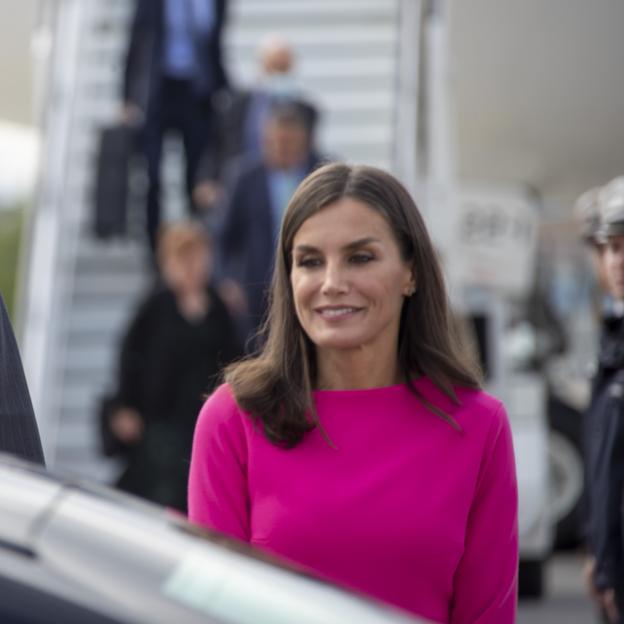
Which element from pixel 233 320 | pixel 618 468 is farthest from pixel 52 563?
pixel 233 320

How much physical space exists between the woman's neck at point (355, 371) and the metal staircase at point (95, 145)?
6147mm

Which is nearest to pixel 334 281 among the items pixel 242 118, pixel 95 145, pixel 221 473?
pixel 221 473

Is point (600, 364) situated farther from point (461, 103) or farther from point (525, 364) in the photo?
point (461, 103)

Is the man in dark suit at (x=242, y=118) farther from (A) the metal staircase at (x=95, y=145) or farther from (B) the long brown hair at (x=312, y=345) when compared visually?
(B) the long brown hair at (x=312, y=345)

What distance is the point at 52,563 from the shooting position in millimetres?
1973

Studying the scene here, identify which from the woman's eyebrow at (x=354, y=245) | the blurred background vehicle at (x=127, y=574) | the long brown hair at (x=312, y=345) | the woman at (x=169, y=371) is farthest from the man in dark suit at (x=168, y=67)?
the blurred background vehicle at (x=127, y=574)

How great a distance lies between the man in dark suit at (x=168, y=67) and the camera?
371 inches

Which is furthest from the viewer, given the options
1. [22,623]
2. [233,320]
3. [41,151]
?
[41,151]

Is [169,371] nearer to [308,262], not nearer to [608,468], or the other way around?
[608,468]

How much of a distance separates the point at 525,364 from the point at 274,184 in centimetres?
318

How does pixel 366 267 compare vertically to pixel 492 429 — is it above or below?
above

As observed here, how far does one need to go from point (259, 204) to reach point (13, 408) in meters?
5.57

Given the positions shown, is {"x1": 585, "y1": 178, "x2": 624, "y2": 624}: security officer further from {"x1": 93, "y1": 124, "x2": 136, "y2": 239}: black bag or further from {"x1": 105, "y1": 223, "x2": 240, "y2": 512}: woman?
{"x1": 93, "y1": 124, "x2": 136, "y2": 239}: black bag

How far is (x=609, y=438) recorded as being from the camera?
4.89 m
